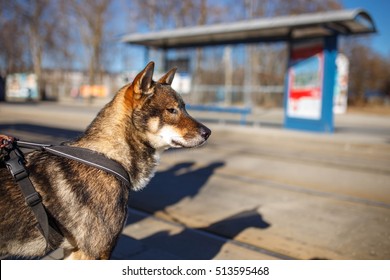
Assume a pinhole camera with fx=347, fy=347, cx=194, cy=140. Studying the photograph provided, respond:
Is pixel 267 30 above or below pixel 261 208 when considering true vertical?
above

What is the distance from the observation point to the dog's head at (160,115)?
2.44 metres

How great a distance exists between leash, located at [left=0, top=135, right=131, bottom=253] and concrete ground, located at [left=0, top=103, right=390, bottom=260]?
133cm

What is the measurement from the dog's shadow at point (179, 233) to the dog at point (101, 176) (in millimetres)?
1584

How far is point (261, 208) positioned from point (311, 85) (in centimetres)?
1103

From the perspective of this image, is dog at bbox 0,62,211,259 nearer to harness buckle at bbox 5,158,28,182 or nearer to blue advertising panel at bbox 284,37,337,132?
harness buckle at bbox 5,158,28,182

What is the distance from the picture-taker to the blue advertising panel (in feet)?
47.9

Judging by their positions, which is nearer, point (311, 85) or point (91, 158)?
point (91, 158)

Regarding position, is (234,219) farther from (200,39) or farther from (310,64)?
(200,39)

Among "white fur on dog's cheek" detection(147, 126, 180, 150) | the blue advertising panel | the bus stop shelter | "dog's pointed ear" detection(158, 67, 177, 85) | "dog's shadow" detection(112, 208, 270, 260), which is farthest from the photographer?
the blue advertising panel

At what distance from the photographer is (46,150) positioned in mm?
2291

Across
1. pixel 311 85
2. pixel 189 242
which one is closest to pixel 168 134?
pixel 189 242

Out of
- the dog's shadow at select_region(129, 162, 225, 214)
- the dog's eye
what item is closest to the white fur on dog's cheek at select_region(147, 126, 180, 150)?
the dog's eye

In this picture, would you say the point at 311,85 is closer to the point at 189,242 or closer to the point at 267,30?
the point at 267,30

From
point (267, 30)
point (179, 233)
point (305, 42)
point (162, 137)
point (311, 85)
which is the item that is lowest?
point (179, 233)
